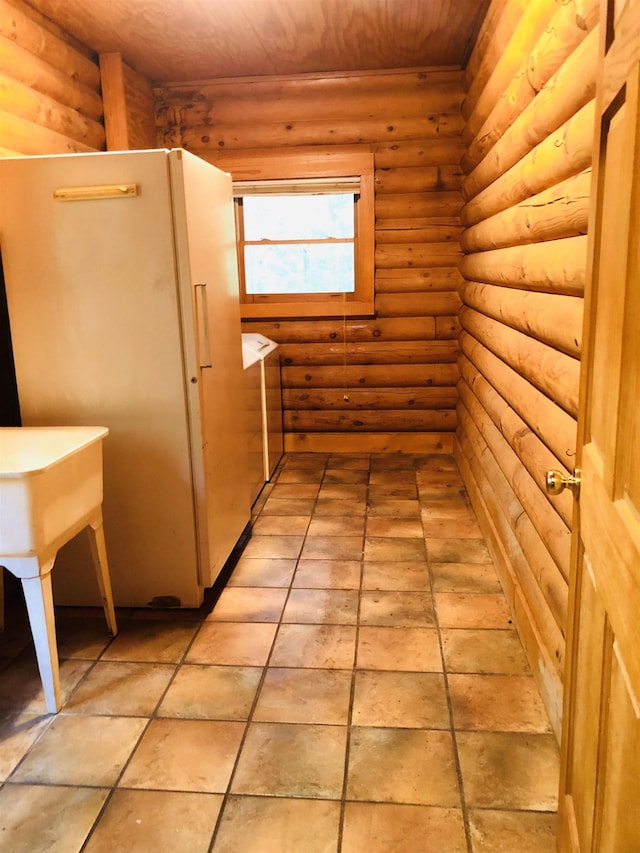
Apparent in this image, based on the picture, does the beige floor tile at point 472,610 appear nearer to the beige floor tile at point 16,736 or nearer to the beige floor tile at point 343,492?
the beige floor tile at point 343,492

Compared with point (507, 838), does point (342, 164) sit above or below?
above

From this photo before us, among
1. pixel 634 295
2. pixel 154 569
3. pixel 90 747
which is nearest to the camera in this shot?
pixel 634 295

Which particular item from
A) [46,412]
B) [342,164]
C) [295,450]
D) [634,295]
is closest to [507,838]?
[634,295]

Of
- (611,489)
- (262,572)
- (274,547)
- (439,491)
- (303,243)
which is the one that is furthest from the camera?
(303,243)

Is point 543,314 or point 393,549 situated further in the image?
point 393,549

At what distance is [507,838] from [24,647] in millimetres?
1827

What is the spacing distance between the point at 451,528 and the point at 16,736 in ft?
7.55

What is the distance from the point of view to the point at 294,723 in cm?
204

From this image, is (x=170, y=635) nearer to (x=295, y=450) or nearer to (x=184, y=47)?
(x=295, y=450)

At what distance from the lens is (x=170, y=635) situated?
2.57 m

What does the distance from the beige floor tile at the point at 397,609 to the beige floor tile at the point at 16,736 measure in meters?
1.22

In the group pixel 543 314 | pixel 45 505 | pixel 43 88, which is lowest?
pixel 45 505

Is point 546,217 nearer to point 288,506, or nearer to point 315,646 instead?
point 315,646

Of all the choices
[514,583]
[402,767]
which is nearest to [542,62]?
[514,583]
